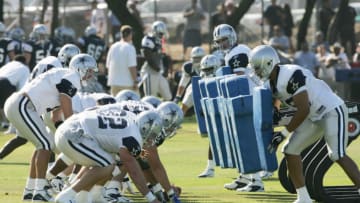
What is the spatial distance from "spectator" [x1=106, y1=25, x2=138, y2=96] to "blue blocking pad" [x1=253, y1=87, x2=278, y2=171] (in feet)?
30.4

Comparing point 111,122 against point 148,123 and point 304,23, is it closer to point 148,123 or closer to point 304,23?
point 148,123

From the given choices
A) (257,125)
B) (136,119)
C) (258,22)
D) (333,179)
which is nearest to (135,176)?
(136,119)

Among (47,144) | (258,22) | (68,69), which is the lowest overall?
(258,22)

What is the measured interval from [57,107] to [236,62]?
8.73 ft

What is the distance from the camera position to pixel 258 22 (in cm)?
3228

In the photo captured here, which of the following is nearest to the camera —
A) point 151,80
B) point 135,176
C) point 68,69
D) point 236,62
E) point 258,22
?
point 135,176

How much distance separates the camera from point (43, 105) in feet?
41.4

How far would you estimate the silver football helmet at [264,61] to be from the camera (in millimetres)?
11953

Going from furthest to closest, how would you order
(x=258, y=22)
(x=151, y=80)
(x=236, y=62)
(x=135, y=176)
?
1. (x=258, y=22)
2. (x=151, y=80)
3. (x=236, y=62)
4. (x=135, y=176)

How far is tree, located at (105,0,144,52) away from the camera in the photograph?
27677 millimetres

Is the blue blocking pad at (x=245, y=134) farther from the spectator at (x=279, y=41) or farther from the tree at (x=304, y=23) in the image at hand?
the tree at (x=304, y=23)

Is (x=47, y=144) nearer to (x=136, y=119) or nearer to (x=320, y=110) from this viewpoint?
(x=136, y=119)

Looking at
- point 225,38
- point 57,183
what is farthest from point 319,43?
point 57,183

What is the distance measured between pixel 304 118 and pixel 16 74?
9.27 metres
